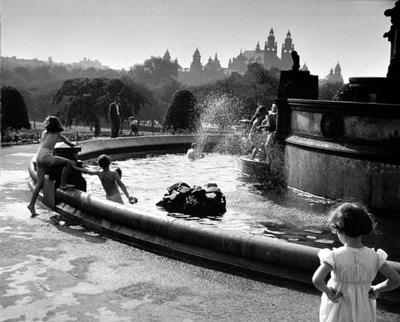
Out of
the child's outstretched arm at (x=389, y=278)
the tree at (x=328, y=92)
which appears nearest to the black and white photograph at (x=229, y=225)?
the child's outstretched arm at (x=389, y=278)

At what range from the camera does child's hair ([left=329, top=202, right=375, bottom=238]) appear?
128 inches

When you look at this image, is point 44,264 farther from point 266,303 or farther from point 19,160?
point 19,160

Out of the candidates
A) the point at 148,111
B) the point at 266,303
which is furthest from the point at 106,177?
the point at 148,111

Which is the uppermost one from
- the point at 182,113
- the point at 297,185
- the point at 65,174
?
the point at 182,113

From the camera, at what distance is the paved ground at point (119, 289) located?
489cm

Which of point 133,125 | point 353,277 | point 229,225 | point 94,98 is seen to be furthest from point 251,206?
point 94,98

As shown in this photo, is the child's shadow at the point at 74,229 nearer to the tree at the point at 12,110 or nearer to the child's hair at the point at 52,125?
the child's hair at the point at 52,125

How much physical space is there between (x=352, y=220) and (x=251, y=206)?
6463mm

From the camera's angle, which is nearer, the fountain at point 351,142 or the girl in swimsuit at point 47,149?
the girl in swimsuit at point 47,149

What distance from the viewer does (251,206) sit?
971 centimetres

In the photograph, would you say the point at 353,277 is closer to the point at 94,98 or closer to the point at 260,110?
the point at 260,110

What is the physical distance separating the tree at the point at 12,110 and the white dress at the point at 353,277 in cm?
3098

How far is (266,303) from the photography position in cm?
520

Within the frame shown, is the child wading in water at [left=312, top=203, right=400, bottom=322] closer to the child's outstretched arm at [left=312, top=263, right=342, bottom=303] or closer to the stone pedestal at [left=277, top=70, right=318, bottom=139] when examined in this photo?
the child's outstretched arm at [left=312, top=263, right=342, bottom=303]
